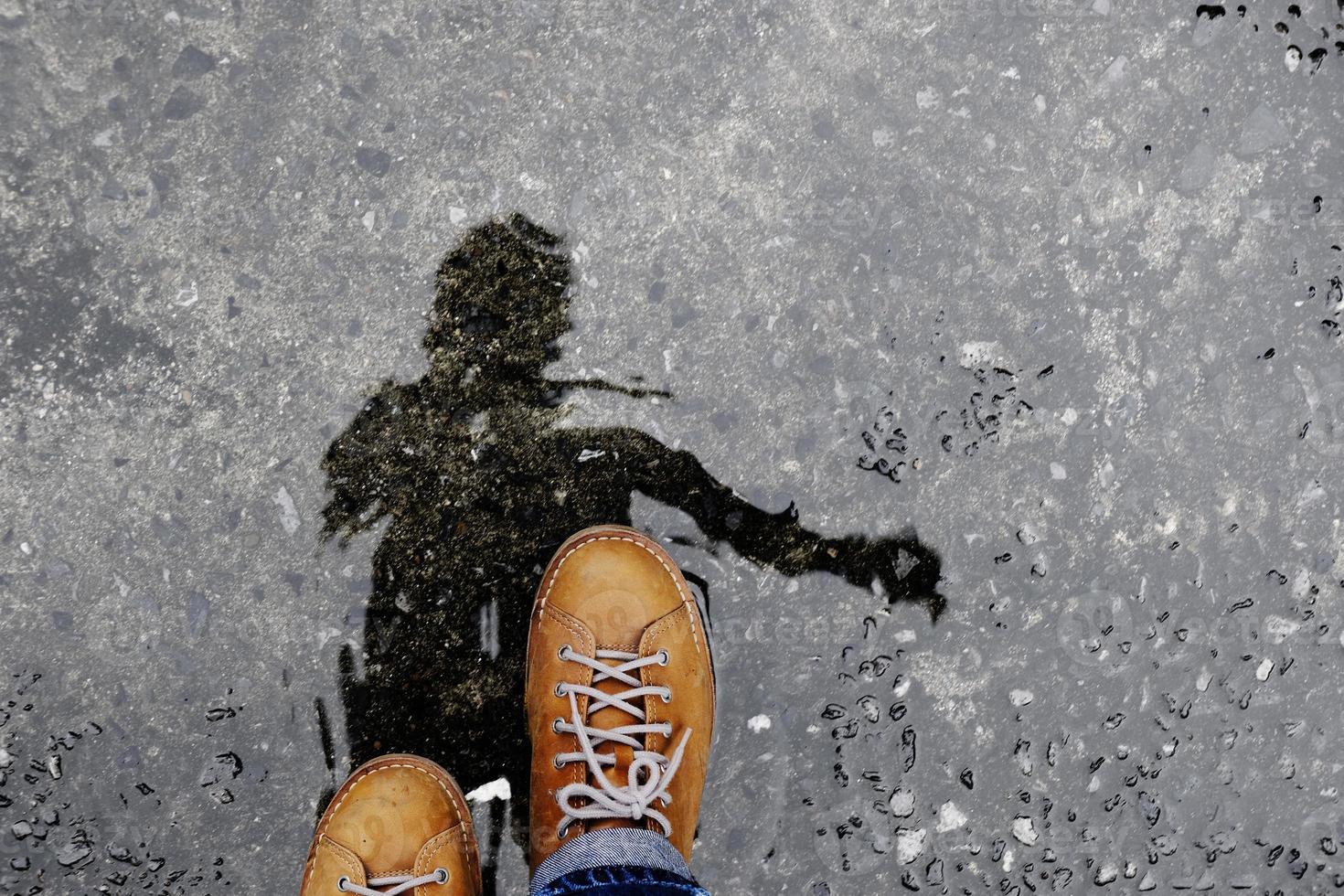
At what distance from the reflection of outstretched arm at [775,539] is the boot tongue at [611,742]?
1.39ft

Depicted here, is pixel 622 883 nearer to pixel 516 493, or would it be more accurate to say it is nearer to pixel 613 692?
pixel 613 692

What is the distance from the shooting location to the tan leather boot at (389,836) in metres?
1.83

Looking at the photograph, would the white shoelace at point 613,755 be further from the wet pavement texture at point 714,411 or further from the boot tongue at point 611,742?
the wet pavement texture at point 714,411

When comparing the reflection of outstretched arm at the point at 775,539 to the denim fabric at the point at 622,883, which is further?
the reflection of outstretched arm at the point at 775,539

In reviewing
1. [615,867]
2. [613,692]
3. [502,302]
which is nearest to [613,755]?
[613,692]

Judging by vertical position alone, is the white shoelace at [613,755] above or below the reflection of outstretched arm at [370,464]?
below

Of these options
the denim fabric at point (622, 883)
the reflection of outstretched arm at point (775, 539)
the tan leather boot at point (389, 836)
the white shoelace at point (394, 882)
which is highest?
the reflection of outstretched arm at point (775, 539)

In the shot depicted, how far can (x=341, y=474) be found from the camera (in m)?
1.83

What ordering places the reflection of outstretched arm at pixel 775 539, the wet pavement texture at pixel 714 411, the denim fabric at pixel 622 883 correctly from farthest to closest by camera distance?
the reflection of outstretched arm at pixel 775 539
the wet pavement texture at pixel 714 411
the denim fabric at pixel 622 883

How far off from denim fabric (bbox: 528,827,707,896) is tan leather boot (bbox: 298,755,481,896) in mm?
262

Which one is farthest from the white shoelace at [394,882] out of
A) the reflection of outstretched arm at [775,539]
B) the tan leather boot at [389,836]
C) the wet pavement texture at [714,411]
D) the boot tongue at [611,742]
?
the reflection of outstretched arm at [775,539]

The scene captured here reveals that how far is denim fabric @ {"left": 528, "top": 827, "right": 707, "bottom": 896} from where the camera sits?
1.64 metres

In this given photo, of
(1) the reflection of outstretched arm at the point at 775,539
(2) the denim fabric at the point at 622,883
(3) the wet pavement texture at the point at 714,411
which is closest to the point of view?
(2) the denim fabric at the point at 622,883

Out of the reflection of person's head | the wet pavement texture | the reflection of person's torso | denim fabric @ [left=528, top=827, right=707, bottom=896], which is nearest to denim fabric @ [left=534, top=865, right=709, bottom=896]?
denim fabric @ [left=528, top=827, right=707, bottom=896]
